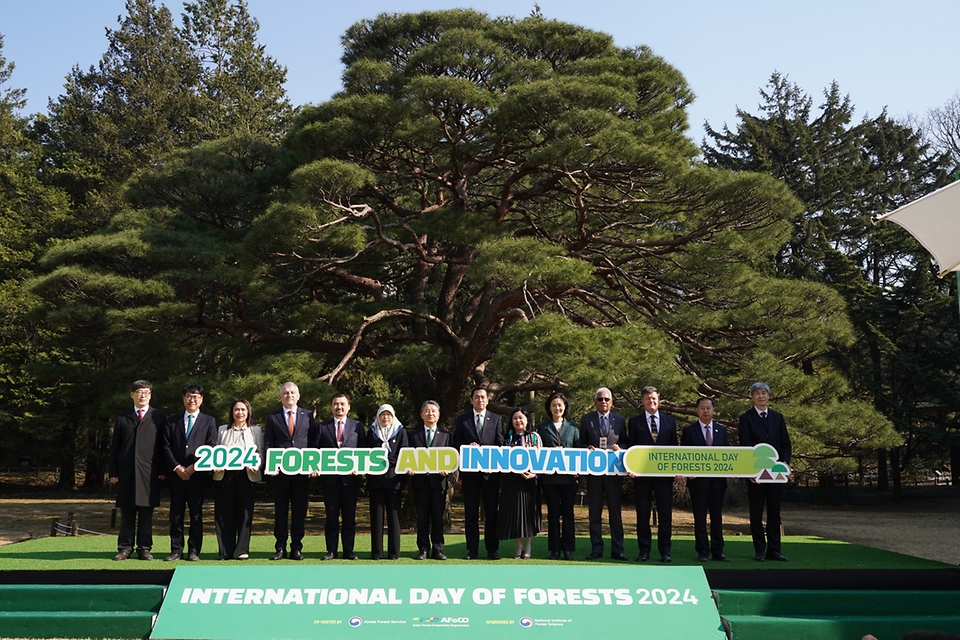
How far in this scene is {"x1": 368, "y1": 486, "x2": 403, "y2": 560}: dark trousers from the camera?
6.93 meters

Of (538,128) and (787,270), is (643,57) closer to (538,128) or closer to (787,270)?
(538,128)

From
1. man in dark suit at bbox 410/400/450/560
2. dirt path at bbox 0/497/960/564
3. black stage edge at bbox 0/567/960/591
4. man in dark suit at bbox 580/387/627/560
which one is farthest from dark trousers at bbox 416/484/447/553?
dirt path at bbox 0/497/960/564

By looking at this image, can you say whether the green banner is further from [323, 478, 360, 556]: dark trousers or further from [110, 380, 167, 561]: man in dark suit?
[110, 380, 167, 561]: man in dark suit

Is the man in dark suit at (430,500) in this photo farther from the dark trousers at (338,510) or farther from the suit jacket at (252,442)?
the suit jacket at (252,442)

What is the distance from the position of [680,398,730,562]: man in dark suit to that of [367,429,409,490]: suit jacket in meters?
2.44

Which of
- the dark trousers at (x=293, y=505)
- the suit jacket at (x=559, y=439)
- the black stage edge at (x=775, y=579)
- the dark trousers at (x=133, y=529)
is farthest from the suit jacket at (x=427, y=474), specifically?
the dark trousers at (x=133, y=529)

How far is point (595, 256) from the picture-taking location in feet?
46.2

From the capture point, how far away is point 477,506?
23.4ft

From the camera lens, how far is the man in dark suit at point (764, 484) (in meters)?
7.08

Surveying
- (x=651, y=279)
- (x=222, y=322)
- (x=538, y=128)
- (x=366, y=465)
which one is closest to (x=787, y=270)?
(x=651, y=279)

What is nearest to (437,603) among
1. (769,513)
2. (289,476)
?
(289,476)

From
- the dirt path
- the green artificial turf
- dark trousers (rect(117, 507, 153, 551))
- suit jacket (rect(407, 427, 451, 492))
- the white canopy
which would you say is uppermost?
the white canopy

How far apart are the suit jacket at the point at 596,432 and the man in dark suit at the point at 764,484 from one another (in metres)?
1.05

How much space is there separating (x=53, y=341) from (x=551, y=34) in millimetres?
16073
